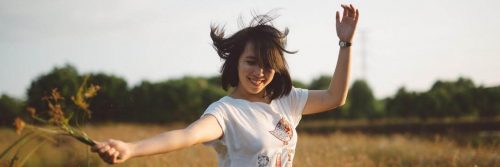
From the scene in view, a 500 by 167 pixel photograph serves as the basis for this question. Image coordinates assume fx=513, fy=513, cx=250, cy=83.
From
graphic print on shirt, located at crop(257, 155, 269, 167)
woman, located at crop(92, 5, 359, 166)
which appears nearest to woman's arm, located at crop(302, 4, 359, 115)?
woman, located at crop(92, 5, 359, 166)

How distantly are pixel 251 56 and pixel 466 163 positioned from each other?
4099 mm

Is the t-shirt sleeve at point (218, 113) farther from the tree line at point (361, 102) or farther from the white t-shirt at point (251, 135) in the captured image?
the tree line at point (361, 102)

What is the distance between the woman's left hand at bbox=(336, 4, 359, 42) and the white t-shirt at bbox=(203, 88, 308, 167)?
62cm

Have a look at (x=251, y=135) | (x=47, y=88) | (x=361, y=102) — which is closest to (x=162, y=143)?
(x=251, y=135)

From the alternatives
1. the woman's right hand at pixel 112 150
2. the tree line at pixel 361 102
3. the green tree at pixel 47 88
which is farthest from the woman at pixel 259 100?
the tree line at pixel 361 102

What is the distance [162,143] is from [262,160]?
2.30 ft

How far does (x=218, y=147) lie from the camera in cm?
243

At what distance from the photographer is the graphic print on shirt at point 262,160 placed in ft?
7.81

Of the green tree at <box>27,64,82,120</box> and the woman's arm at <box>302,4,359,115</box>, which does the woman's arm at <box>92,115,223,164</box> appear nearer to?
the woman's arm at <box>302,4,359,115</box>

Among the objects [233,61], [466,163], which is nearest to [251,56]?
[233,61]

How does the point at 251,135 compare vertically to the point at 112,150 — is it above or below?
below

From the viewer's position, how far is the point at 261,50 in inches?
101

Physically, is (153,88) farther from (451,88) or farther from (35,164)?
(35,164)

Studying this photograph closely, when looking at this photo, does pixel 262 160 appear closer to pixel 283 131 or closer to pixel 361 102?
pixel 283 131
